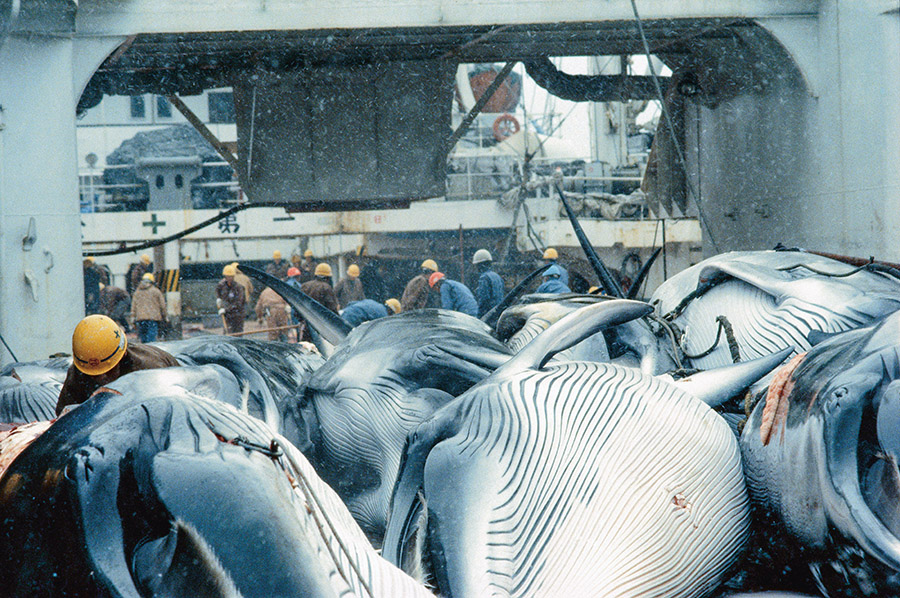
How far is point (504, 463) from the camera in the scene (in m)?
1.86

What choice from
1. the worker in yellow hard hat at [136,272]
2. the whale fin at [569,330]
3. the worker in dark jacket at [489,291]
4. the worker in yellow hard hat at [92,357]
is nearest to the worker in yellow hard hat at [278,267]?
the worker in yellow hard hat at [136,272]

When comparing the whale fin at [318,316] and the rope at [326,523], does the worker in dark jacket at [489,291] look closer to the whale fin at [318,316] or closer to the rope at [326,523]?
the whale fin at [318,316]

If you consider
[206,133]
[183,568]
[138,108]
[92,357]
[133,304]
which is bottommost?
[133,304]

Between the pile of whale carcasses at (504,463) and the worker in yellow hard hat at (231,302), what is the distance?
8.24m

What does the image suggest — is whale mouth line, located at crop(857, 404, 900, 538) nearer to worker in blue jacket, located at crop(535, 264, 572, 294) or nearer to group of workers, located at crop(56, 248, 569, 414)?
group of workers, located at crop(56, 248, 569, 414)

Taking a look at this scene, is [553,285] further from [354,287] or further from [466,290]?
[354,287]

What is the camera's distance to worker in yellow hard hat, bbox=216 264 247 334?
1168cm

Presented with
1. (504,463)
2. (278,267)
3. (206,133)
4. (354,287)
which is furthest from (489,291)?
(278,267)

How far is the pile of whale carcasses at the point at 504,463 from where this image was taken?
1.25m

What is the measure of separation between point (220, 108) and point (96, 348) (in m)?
20.4

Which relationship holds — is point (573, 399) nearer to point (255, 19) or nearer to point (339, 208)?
point (255, 19)

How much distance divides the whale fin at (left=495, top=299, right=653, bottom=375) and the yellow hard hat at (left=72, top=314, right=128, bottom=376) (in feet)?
3.92

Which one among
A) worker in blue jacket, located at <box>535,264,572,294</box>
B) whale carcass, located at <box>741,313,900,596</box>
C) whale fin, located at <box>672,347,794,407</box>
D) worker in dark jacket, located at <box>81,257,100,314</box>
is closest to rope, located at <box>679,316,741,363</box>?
whale fin, located at <box>672,347,794,407</box>

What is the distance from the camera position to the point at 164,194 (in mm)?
19312
